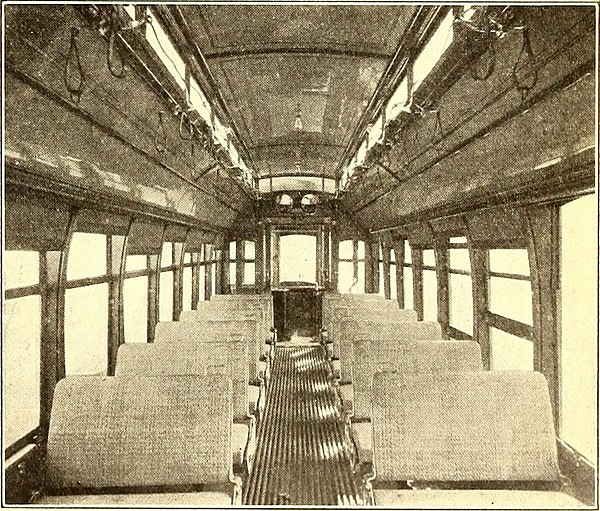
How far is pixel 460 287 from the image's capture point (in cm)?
509

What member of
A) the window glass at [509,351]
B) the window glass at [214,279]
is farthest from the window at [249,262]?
the window glass at [509,351]

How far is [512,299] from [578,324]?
103cm

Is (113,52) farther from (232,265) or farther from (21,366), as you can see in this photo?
(232,265)

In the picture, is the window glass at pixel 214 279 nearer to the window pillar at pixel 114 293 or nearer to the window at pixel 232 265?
the window at pixel 232 265

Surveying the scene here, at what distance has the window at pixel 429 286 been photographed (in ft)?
19.9

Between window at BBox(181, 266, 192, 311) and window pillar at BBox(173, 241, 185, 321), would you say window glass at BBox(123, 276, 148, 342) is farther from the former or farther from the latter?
window at BBox(181, 266, 192, 311)

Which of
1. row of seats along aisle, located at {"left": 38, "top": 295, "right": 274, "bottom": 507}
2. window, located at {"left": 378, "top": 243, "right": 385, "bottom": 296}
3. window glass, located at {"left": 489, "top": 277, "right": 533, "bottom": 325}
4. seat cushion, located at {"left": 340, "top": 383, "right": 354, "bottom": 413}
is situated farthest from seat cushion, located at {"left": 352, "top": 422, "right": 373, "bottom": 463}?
window, located at {"left": 378, "top": 243, "right": 385, "bottom": 296}

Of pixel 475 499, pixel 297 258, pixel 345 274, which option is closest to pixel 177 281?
pixel 475 499

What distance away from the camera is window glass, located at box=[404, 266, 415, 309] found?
731 cm

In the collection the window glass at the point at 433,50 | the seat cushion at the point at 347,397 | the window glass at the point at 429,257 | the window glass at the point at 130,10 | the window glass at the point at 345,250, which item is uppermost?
the window glass at the point at 433,50

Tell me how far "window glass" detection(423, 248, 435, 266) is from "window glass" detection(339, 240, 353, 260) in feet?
14.3

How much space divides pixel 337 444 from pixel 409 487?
1954 mm

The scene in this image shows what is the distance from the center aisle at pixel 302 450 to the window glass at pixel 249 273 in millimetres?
4463

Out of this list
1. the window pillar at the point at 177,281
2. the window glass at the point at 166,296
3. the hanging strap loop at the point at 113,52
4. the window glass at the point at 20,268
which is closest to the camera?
the hanging strap loop at the point at 113,52
